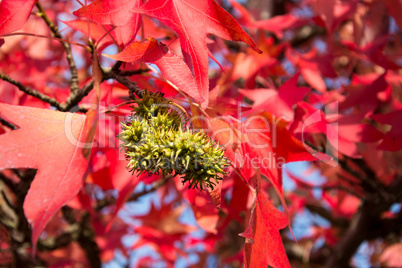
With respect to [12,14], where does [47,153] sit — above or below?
below

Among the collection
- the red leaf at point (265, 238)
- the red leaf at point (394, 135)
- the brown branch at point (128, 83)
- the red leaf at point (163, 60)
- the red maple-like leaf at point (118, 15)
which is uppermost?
the red maple-like leaf at point (118, 15)

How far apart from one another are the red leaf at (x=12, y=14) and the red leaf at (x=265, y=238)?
70 centimetres

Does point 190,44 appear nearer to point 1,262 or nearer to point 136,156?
point 136,156

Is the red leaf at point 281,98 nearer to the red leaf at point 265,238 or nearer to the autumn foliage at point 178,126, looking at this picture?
the autumn foliage at point 178,126

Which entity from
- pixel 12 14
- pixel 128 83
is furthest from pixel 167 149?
pixel 12 14

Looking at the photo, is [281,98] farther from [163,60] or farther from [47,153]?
[47,153]

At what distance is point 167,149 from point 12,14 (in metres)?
0.49

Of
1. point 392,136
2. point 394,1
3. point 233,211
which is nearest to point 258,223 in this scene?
point 233,211

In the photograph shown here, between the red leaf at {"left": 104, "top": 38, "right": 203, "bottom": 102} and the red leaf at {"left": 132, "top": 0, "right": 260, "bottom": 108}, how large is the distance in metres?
0.02

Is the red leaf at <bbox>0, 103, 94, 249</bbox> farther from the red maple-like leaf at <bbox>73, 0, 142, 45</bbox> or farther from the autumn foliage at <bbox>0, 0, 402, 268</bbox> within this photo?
the red maple-like leaf at <bbox>73, 0, 142, 45</bbox>

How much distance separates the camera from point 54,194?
2.17 feet

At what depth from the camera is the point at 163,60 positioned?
0.73 meters

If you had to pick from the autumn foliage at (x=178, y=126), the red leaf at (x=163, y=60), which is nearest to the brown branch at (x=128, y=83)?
the autumn foliage at (x=178, y=126)

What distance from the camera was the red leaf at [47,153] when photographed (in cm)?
65
